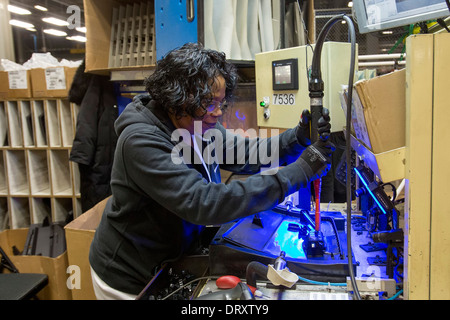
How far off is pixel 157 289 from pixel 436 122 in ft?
2.61

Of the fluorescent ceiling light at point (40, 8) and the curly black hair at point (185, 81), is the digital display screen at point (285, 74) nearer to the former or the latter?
the curly black hair at point (185, 81)

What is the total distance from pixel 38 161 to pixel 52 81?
2.28 ft

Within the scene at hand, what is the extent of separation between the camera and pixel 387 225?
110 centimetres

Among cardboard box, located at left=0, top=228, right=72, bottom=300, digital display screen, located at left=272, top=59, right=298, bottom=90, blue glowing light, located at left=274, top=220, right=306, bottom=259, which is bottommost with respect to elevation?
cardboard box, located at left=0, top=228, right=72, bottom=300

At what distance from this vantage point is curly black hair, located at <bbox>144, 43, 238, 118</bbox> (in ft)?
3.59

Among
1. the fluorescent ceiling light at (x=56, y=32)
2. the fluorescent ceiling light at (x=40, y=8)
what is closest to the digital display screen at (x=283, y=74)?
the fluorescent ceiling light at (x=40, y=8)

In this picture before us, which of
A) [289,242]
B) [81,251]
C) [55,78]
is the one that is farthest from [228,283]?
[55,78]

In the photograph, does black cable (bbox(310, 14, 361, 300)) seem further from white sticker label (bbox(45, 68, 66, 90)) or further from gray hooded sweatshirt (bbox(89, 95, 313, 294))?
white sticker label (bbox(45, 68, 66, 90))

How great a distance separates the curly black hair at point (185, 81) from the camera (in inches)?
43.1

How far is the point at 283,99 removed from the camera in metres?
1.57

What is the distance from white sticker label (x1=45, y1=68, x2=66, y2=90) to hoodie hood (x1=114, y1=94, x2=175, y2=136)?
1.83 metres

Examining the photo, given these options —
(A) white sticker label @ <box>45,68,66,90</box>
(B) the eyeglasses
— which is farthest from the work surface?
(A) white sticker label @ <box>45,68,66,90</box>

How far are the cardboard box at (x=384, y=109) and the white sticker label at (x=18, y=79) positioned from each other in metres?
2.71
